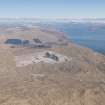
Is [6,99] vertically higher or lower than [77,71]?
higher

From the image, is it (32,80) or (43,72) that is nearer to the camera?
(32,80)

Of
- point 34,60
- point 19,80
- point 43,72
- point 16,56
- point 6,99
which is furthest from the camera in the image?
point 16,56

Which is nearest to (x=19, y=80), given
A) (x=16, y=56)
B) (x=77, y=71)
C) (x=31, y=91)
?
(x=31, y=91)

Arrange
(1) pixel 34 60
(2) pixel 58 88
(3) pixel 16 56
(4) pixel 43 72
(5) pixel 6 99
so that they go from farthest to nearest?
(3) pixel 16 56, (1) pixel 34 60, (4) pixel 43 72, (2) pixel 58 88, (5) pixel 6 99

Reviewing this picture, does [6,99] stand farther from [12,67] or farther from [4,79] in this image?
[12,67]

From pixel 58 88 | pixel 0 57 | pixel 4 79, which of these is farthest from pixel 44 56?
pixel 58 88

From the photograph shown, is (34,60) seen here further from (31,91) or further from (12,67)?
(31,91)

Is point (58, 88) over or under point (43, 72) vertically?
over

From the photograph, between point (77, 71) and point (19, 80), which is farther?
point (77, 71)

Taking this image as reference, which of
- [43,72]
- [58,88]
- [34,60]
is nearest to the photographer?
[58,88]
